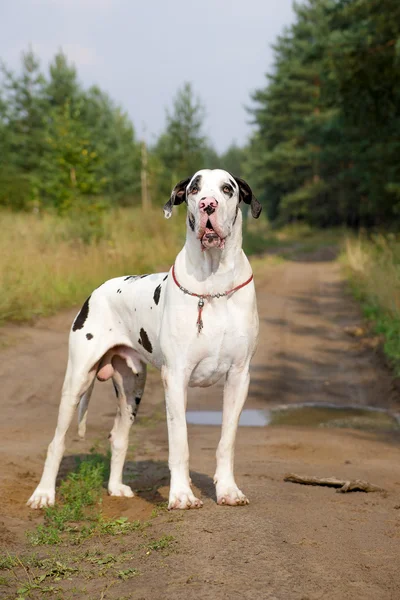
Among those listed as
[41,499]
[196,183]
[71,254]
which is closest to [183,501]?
[41,499]

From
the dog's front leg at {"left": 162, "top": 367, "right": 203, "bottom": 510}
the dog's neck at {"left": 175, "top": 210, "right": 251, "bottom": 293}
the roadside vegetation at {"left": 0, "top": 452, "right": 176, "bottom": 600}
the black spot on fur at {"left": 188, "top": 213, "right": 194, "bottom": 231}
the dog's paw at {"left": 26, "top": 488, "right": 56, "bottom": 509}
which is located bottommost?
the dog's paw at {"left": 26, "top": 488, "right": 56, "bottom": 509}

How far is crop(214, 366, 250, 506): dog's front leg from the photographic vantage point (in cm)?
465

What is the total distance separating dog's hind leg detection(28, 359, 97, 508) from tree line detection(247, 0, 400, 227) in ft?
44.6

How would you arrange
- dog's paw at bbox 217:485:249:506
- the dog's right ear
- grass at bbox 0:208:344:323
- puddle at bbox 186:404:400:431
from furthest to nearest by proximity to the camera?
grass at bbox 0:208:344:323 → puddle at bbox 186:404:400:431 → the dog's right ear → dog's paw at bbox 217:485:249:506

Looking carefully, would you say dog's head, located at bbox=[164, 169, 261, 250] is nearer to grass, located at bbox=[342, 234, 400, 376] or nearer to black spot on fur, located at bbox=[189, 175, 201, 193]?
black spot on fur, located at bbox=[189, 175, 201, 193]

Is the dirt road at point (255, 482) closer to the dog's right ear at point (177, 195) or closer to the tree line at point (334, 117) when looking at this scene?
the dog's right ear at point (177, 195)

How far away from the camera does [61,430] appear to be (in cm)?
530

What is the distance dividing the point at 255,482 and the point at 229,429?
2.84ft

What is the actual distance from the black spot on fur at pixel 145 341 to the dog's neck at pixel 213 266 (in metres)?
0.59

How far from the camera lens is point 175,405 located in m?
4.56

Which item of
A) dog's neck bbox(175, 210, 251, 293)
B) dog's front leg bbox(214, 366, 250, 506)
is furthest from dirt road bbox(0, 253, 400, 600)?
dog's neck bbox(175, 210, 251, 293)

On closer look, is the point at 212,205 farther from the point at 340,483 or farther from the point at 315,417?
the point at 315,417

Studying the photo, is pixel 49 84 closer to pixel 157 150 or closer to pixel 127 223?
pixel 157 150

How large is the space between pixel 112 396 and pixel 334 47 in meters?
14.1
